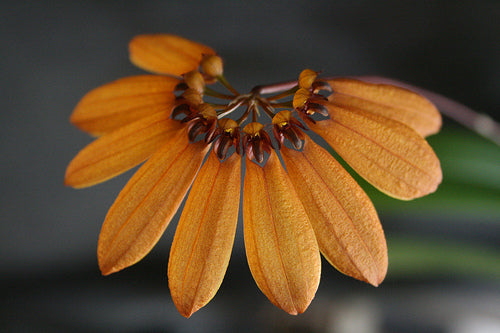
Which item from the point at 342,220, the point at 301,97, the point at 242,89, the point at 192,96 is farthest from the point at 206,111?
the point at 242,89

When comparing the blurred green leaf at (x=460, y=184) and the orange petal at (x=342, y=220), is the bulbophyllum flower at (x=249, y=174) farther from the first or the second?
the blurred green leaf at (x=460, y=184)

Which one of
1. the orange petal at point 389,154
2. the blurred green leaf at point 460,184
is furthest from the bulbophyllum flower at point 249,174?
the blurred green leaf at point 460,184

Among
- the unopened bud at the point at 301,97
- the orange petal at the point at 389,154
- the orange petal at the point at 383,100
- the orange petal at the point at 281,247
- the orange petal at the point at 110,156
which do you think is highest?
the unopened bud at the point at 301,97

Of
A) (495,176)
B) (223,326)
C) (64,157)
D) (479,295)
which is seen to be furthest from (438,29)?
(64,157)

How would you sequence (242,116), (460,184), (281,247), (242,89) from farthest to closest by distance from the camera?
(242,89)
(460,184)
(242,116)
(281,247)

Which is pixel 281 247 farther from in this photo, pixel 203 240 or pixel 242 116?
pixel 242 116
